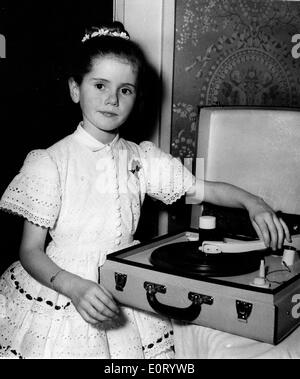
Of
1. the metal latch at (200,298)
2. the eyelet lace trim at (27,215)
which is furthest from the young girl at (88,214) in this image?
the metal latch at (200,298)

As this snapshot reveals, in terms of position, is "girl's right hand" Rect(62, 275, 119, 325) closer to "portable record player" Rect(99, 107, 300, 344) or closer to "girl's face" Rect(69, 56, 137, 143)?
"portable record player" Rect(99, 107, 300, 344)

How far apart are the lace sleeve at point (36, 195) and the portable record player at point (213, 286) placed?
0.21 meters

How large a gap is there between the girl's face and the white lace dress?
0.07m

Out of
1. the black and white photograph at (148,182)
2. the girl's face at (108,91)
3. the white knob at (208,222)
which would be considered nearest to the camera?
the black and white photograph at (148,182)

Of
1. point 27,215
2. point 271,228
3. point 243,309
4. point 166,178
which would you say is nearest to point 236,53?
point 166,178

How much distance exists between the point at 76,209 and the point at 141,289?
32 cm

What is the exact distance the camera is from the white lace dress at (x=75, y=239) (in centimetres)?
109

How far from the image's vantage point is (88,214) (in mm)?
1212

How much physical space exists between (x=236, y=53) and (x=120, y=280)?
1.04 m

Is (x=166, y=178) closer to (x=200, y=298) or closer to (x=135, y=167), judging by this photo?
(x=135, y=167)

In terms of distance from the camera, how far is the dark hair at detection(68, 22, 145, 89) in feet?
4.00

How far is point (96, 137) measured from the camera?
128 centimetres

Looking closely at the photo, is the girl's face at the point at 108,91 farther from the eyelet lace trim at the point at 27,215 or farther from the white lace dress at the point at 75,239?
the eyelet lace trim at the point at 27,215

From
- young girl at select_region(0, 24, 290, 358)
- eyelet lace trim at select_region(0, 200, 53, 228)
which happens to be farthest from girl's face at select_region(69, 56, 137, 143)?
eyelet lace trim at select_region(0, 200, 53, 228)
